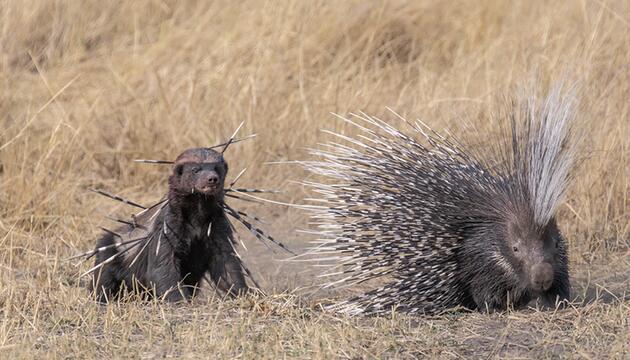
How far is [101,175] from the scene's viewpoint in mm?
7367

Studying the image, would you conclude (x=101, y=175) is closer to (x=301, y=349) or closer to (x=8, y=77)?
(x=8, y=77)

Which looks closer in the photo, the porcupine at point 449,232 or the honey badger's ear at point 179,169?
the porcupine at point 449,232

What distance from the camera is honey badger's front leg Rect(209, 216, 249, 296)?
5.00 m

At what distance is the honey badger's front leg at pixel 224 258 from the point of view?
500cm

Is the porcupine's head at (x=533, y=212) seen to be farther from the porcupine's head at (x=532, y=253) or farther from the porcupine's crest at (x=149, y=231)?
the porcupine's crest at (x=149, y=231)

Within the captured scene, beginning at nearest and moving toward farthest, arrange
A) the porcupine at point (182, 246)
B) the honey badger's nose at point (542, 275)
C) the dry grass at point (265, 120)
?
the dry grass at point (265, 120) < the honey badger's nose at point (542, 275) < the porcupine at point (182, 246)

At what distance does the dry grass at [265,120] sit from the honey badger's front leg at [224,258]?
0.50 feet

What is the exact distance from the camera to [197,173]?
4855 mm

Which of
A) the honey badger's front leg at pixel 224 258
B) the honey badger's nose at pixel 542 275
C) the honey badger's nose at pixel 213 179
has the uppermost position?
the honey badger's nose at pixel 213 179

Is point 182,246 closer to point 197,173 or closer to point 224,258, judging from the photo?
point 224,258

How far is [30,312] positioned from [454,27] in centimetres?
509

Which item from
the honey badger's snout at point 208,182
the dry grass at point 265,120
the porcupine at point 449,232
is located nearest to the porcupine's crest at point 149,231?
the honey badger's snout at point 208,182

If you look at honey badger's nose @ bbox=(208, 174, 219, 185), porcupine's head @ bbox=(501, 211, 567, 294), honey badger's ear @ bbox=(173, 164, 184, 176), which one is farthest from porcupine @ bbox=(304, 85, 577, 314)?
honey badger's ear @ bbox=(173, 164, 184, 176)

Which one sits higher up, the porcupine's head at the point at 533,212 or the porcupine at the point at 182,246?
the porcupine's head at the point at 533,212
